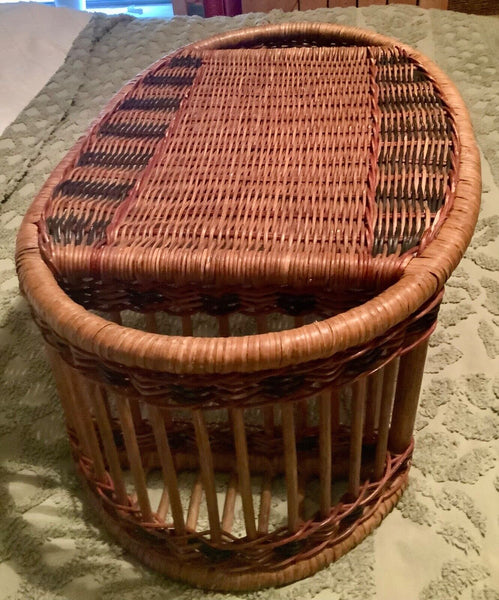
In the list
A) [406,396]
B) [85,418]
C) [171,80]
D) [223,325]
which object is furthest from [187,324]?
[171,80]

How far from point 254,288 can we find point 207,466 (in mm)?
195

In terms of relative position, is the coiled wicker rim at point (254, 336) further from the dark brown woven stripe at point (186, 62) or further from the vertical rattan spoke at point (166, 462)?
the dark brown woven stripe at point (186, 62)

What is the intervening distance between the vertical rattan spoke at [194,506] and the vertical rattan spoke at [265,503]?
0.26 ft

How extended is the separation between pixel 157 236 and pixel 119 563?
0.41 meters

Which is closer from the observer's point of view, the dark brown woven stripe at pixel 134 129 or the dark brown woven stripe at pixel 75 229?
the dark brown woven stripe at pixel 75 229

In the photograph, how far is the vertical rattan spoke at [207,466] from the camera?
630mm

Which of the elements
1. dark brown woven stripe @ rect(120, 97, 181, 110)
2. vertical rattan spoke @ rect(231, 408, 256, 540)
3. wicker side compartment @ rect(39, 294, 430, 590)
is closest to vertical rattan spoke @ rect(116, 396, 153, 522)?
wicker side compartment @ rect(39, 294, 430, 590)

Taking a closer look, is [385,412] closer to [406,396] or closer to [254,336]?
[406,396]

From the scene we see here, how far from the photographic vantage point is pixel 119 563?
2.64 ft

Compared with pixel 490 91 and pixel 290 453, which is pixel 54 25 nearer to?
pixel 490 91

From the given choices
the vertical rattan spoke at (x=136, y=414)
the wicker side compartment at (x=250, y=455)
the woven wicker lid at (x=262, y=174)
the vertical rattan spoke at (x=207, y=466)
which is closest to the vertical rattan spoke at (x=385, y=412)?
the wicker side compartment at (x=250, y=455)

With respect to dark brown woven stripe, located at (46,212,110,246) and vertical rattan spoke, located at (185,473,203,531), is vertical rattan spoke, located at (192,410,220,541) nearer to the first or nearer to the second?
vertical rattan spoke, located at (185,473,203,531)

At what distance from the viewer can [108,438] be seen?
72 centimetres

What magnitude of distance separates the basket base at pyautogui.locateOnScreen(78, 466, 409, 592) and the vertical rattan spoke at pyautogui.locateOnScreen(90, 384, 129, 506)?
2.6 inches
